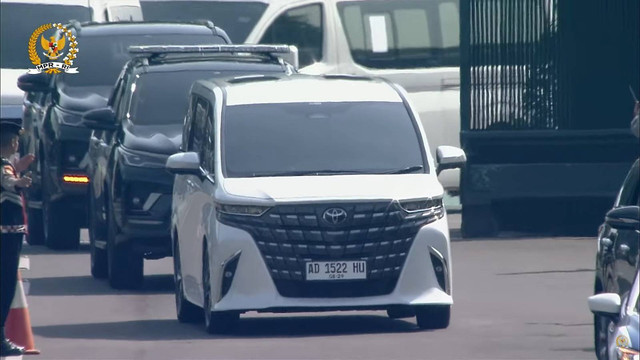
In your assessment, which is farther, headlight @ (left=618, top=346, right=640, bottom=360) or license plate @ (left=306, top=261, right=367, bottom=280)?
license plate @ (left=306, top=261, right=367, bottom=280)

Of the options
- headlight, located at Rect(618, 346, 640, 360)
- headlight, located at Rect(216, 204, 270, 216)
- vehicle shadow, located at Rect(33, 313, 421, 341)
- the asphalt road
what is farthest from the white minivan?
headlight, located at Rect(618, 346, 640, 360)

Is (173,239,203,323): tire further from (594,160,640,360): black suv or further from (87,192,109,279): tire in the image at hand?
(594,160,640,360): black suv

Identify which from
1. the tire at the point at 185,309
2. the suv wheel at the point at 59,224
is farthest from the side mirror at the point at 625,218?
the suv wheel at the point at 59,224

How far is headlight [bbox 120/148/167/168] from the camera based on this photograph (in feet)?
58.4

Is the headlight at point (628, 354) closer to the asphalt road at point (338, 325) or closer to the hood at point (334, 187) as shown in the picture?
the asphalt road at point (338, 325)

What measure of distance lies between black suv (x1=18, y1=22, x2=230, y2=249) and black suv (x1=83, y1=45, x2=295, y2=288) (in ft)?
3.07

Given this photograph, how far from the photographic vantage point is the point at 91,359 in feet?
43.6

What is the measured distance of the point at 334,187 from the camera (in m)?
14.6

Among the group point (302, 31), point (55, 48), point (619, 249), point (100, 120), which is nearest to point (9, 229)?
Answer: point (619, 249)

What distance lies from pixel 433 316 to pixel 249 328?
133 centimetres

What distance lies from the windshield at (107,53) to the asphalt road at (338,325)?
2.57 metres

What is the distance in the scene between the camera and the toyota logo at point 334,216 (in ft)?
47.1

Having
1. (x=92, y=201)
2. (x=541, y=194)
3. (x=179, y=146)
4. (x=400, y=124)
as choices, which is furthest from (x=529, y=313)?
(x=541, y=194)

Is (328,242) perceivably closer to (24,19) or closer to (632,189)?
(632,189)
